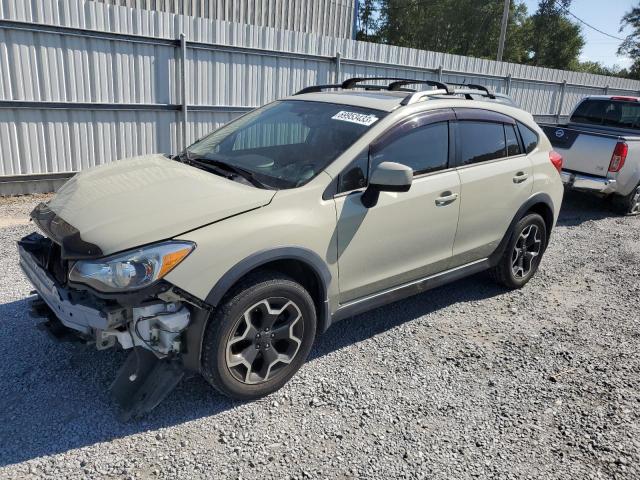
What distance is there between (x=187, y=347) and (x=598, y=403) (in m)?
2.61

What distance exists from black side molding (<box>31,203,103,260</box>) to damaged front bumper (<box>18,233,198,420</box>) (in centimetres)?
16

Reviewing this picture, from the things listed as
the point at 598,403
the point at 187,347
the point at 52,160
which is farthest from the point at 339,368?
the point at 52,160

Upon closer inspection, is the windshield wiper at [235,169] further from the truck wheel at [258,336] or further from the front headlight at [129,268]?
the front headlight at [129,268]

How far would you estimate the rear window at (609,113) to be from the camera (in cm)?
902

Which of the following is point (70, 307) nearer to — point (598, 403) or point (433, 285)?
point (433, 285)

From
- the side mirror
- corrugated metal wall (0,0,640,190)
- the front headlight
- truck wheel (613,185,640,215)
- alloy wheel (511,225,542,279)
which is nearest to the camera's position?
the front headlight

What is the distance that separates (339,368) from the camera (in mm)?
3516

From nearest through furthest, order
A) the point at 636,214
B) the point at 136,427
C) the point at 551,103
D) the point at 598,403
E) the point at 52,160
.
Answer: the point at 136,427
the point at 598,403
the point at 52,160
the point at 636,214
the point at 551,103

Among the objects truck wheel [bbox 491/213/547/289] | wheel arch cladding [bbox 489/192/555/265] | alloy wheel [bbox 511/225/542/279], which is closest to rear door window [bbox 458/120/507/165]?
wheel arch cladding [bbox 489/192/555/265]

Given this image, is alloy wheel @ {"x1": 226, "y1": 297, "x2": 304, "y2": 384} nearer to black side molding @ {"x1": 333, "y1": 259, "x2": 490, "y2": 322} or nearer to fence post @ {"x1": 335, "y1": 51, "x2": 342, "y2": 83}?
black side molding @ {"x1": 333, "y1": 259, "x2": 490, "y2": 322}

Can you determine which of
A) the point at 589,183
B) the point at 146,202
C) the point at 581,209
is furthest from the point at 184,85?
the point at 581,209

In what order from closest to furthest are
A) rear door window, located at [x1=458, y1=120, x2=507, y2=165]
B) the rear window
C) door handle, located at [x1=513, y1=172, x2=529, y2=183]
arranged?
rear door window, located at [x1=458, y1=120, x2=507, y2=165]
door handle, located at [x1=513, y1=172, x2=529, y2=183]
the rear window

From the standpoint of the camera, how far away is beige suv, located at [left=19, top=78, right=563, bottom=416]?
2.67 meters

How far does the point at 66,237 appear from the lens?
274 cm
